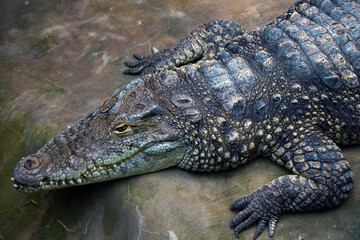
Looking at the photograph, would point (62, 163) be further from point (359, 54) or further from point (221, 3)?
point (221, 3)

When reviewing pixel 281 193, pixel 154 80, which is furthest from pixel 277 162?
pixel 154 80

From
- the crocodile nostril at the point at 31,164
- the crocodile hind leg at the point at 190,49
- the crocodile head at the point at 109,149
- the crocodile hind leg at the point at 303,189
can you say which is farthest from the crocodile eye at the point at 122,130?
the crocodile hind leg at the point at 190,49

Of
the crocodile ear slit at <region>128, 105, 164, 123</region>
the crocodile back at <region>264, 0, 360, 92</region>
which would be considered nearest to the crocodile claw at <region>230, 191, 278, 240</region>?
the crocodile ear slit at <region>128, 105, 164, 123</region>

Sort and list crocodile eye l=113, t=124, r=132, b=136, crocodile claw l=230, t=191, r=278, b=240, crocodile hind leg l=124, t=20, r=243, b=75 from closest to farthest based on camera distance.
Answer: crocodile claw l=230, t=191, r=278, b=240 < crocodile eye l=113, t=124, r=132, b=136 < crocodile hind leg l=124, t=20, r=243, b=75

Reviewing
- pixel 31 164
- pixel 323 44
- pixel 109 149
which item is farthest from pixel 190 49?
pixel 31 164

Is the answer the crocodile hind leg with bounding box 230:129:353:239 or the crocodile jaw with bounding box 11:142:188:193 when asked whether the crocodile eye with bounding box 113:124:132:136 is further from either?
the crocodile hind leg with bounding box 230:129:353:239

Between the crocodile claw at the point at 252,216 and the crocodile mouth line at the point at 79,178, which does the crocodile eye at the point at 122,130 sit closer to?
the crocodile mouth line at the point at 79,178

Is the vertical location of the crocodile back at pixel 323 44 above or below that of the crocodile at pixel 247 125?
above

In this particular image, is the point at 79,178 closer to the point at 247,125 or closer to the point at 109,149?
the point at 109,149
